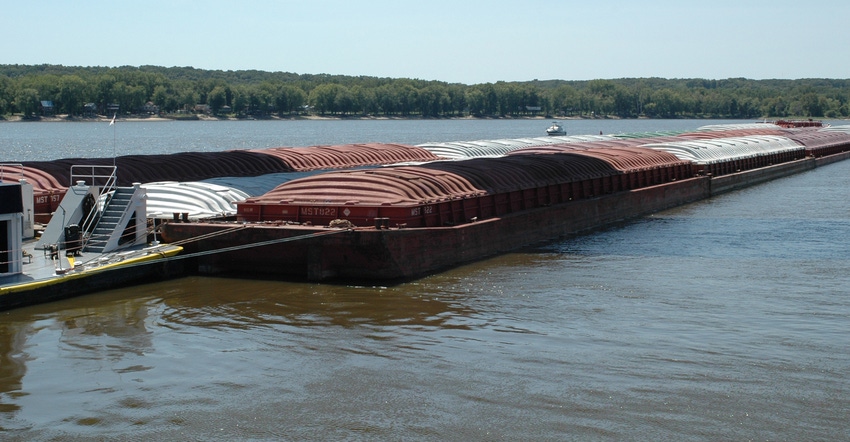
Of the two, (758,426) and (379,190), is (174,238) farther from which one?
(758,426)

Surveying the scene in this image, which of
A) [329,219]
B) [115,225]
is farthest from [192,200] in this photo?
[329,219]

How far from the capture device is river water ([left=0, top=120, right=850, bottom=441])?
12938 millimetres

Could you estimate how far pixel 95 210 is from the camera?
22562 mm

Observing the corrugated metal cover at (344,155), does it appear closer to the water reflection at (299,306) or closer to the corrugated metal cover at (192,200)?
the corrugated metal cover at (192,200)

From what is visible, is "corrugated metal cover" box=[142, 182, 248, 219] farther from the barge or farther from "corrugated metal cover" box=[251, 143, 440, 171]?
"corrugated metal cover" box=[251, 143, 440, 171]

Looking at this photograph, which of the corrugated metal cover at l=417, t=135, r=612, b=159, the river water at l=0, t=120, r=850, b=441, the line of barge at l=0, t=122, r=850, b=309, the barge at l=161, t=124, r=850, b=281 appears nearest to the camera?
the river water at l=0, t=120, r=850, b=441

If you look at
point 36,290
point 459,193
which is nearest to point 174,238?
point 36,290

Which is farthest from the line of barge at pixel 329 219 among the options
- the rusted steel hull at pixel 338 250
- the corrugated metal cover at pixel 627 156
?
→ the corrugated metal cover at pixel 627 156

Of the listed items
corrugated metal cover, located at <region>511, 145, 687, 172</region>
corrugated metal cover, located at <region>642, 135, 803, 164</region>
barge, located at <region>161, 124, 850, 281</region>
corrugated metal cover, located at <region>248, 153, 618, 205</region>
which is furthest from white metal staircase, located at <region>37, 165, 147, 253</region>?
corrugated metal cover, located at <region>642, 135, 803, 164</region>

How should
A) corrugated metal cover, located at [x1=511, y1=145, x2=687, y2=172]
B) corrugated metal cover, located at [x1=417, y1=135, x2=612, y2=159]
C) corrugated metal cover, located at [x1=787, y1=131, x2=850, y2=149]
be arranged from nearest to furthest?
corrugated metal cover, located at [x1=511, y1=145, x2=687, y2=172] → corrugated metal cover, located at [x1=417, y1=135, x2=612, y2=159] → corrugated metal cover, located at [x1=787, y1=131, x2=850, y2=149]

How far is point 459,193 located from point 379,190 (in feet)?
9.34

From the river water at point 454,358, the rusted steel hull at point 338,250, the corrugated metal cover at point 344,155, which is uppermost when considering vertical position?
the corrugated metal cover at point 344,155

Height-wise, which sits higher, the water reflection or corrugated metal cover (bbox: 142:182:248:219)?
corrugated metal cover (bbox: 142:182:248:219)

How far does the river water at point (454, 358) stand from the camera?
1294 cm
